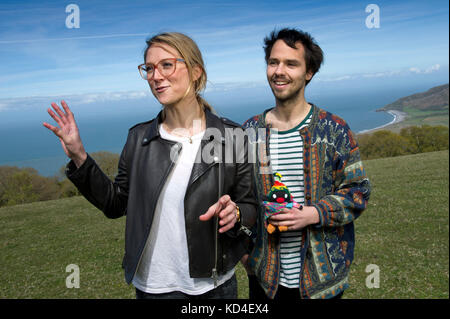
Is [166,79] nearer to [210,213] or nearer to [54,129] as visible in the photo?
[54,129]

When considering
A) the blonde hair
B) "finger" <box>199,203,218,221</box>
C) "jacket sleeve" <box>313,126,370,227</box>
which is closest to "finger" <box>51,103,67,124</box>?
the blonde hair

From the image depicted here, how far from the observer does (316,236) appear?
2.62 metres

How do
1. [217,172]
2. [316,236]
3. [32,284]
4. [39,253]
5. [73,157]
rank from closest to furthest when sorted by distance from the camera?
[73,157] < [217,172] < [316,236] < [32,284] < [39,253]

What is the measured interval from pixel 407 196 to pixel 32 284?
14.5 m

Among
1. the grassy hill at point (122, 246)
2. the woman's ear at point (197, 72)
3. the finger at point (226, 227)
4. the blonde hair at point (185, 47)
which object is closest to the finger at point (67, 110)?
the blonde hair at point (185, 47)

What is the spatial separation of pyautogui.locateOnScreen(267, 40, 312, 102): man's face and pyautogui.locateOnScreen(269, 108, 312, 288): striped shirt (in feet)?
0.86

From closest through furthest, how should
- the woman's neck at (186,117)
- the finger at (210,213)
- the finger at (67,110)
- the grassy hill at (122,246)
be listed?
the finger at (210,213) → the finger at (67,110) → the woman's neck at (186,117) → the grassy hill at (122,246)

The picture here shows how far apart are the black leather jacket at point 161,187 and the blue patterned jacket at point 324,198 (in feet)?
0.85

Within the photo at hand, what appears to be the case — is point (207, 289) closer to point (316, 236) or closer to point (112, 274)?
point (316, 236)

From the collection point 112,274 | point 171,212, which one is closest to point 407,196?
point 112,274

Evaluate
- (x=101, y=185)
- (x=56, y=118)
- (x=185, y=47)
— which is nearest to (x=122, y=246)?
(x=101, y=185)

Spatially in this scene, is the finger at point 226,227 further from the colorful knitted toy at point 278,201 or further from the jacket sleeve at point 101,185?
the jacket sleeve at point 101,185

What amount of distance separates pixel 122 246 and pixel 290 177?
395 inches

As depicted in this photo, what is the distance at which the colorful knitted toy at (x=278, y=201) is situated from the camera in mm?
2479
